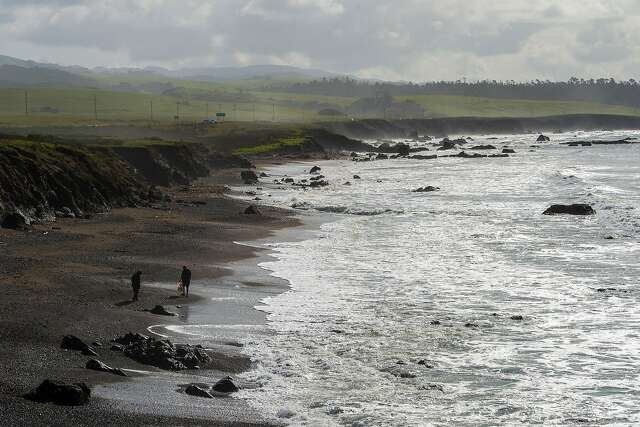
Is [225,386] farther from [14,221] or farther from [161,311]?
[14,221]

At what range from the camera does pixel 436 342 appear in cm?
2105

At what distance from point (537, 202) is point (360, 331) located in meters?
39.9

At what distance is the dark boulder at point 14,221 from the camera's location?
34.6m

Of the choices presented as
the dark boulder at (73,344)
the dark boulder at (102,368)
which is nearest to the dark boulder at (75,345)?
the dark boulder at (73,344)

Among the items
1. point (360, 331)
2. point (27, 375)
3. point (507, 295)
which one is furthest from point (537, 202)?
point (27, 375)

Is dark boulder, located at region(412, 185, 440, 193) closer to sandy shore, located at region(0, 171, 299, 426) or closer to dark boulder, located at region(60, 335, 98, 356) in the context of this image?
sandy shore, located at region(0, 171, 299, 426)

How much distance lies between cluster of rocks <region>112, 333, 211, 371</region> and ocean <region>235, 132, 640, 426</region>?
1.20 meters

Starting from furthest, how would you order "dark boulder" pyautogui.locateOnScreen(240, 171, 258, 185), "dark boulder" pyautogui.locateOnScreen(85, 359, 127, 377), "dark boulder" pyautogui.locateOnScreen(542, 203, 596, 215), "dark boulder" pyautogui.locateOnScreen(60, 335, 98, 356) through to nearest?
"dark boulder" pyautogui.locateOnScreen(240, 171, 258, 185)
"dark boulder" pyautogui.locateOnScreen(542, 203, 596, 215)
"dark boulder" pyautogui.locateOnScreen(60, 335, 98, 356)
"dark boulder" pyautogui.locateOnScreen(85, 359, 127, 377)

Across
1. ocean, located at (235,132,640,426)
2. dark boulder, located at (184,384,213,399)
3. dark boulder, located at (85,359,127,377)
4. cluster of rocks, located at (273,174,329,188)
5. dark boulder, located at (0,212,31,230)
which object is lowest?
ocean, located at (235,132,640,426)

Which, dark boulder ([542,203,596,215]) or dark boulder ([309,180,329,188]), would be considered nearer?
dark boulder ([542,203,596,215])

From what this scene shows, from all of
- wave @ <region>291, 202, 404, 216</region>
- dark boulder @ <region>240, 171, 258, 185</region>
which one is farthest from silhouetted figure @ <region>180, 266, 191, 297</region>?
dark boulder @ <region>240, 171, 258, 185</region>

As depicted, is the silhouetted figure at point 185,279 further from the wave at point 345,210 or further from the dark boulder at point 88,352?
the wave at point 345,210

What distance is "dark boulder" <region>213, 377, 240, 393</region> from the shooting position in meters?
16.6

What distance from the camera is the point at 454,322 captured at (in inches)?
914
